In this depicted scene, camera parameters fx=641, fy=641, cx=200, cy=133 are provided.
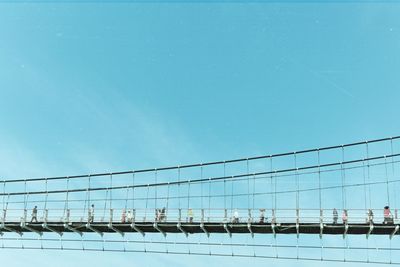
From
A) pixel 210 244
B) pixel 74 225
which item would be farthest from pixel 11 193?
pixel 210 244

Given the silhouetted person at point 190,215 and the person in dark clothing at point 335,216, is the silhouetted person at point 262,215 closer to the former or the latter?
the person in dark clothing at point 335,216

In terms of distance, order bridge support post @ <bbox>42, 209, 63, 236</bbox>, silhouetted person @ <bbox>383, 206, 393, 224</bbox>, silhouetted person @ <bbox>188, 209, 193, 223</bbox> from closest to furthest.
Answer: silhouetted person @ <bbox>383, 206, 393, 224</bbox>
silhouetted person @ <bbox>188, 209, 193, 223</bbox>
bridge support post @ <bbox>42, 209, 63, 236</bbox>

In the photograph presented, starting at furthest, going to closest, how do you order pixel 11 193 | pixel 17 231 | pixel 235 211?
pixel 11 193 < pixel 17 231 < pixel 235 211

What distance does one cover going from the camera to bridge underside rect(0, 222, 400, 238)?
48438 millimetres

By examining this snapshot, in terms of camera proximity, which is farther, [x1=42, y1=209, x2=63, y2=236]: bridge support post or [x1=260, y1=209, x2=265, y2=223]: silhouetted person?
[x1=42, y1=209, x2=63, y2=236]: bridge support post

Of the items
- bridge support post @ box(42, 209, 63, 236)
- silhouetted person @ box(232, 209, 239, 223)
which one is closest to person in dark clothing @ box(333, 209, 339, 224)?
silhouetted person @ box(232, 209, 239, 223)

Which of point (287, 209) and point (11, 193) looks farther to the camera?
point (11, 193)

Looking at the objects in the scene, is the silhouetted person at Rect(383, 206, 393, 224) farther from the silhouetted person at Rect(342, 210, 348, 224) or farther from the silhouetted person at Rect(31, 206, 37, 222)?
the silhouetted person at Rect(31, 206, 37, 222)

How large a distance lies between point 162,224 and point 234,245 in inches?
267

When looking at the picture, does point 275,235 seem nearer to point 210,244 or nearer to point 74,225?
point 210,244

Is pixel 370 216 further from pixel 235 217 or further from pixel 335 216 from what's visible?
pixel 235 217

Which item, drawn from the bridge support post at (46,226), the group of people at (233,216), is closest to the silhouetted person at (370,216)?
the group of people at (233,216)

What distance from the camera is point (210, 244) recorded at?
50562 millimetres

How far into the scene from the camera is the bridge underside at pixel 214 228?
48.4m
